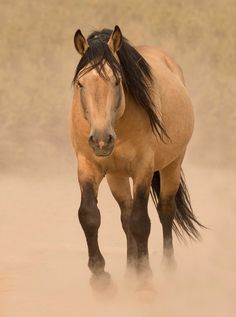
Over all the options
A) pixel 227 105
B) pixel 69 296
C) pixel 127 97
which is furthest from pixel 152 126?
pixel 227 105

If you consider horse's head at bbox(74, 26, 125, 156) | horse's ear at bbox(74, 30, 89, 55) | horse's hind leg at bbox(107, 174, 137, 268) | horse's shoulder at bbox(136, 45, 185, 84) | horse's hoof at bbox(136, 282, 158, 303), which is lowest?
horse's hoof at bbox(136, 282, 158, 303)

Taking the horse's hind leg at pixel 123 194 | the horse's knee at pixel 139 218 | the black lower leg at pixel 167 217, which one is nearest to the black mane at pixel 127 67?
the horse's knee at pixel 139 218

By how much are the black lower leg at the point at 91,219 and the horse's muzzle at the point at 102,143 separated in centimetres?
75

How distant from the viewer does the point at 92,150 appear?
23.5 feet

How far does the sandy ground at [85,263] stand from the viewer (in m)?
7.21

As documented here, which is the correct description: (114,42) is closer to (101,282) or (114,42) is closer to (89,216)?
(89,216)

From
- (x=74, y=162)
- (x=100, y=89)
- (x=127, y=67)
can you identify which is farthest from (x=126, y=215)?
(x=74, y=162)

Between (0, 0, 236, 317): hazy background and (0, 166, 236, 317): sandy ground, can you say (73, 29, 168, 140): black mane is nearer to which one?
(0, 166, 236, 317): sandy ground

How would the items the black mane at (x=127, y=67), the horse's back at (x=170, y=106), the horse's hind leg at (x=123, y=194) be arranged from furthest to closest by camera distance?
the horse's hind leg at (x=123, y=194) → the horse's back at (x=170, y=106) → the black mane at (x=127, y=67)

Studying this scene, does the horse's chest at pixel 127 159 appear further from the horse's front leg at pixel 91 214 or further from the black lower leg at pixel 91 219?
the black lower leg at pixel 91 219

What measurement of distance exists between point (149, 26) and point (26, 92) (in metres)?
4.47

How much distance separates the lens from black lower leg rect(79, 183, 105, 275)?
729cm

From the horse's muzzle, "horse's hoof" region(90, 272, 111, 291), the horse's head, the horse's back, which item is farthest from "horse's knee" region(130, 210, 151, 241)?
the horse's muzzle

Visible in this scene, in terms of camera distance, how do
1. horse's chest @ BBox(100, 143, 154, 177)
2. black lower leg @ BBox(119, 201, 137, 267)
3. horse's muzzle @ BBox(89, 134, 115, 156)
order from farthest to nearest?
black lower leg @ BBox(119, 201, 137, 267), horse's chest @ BBox(100, 143, 154, 177), horse's muzzle @ BBox(89, 134, 115, 156)
